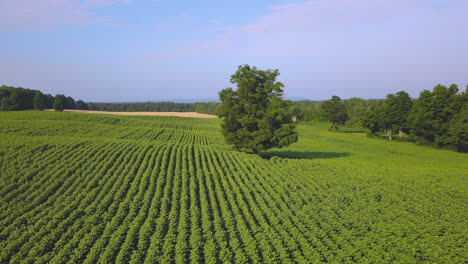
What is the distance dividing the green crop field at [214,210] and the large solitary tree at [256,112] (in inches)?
141

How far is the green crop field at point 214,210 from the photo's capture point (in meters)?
10.5

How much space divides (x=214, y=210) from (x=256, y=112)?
52.2 ft

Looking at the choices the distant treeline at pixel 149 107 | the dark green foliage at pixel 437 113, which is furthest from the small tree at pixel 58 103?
the dark green foliage at pixel 437 113

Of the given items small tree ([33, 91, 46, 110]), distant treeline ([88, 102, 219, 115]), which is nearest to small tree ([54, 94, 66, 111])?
small tree ([33, 91, 46, 110])

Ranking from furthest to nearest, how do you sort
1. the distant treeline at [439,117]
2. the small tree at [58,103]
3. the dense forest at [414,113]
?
the small tree at [58,103] → the dense forest at [414,113] → the distant treeline at [439,117]

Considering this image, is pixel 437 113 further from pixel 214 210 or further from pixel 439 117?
pixel 214 210

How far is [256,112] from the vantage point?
94.0 feet

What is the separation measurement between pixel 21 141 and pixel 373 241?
29.5 metres

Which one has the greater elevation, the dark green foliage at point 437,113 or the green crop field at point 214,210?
the dark green foliage at point 437,113

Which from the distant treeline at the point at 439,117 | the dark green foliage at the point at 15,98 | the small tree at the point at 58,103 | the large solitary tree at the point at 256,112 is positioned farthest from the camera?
the small tree at the point at 58,103

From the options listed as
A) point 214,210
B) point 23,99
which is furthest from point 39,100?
point 214,210

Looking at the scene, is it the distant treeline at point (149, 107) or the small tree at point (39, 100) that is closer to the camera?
the small tree at point (39, 100)

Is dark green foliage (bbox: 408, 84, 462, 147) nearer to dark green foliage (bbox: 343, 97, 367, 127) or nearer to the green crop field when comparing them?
the green crop field

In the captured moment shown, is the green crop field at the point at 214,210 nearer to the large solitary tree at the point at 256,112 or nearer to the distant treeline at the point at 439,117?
the large solitary tree at the point at 256,112
